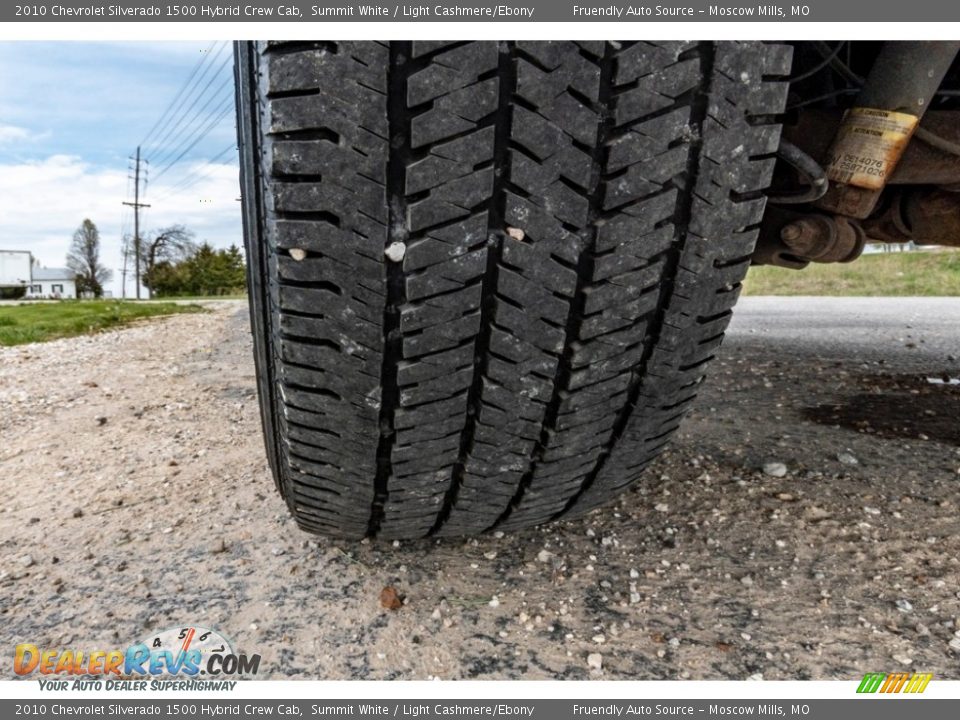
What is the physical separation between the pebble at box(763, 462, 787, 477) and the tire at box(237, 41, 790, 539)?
0.80 meters

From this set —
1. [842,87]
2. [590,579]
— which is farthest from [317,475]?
[842,87]

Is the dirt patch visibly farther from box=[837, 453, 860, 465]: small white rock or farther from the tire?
the tire

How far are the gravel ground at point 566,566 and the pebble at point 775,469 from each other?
2 cm

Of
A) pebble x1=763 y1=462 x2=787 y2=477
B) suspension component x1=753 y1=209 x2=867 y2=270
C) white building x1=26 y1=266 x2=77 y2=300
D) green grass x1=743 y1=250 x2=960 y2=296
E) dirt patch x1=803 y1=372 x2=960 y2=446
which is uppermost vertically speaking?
suspension component x1=753 y1=209 x2=867 y2=270

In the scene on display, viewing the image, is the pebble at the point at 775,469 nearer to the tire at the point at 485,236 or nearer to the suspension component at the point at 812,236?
the suspension component at the point at 812,236

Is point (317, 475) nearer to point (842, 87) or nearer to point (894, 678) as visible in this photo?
point (894, 678)

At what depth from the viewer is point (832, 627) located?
1203 mm

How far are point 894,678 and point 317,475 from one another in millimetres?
940

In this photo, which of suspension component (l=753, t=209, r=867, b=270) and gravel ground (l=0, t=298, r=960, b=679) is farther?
suspension component (l=753, t=209, r=867, b=270)

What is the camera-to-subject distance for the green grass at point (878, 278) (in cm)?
843

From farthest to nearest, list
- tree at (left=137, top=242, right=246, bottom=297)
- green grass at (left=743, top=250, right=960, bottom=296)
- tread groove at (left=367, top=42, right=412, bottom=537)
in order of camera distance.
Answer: tree at (left=137, top=242, right=246, bottom=297)
green grass at (left=743, top=250, right=960, bottom=296)
tread groove at (left=367, top=42, right=412, bottom=537)

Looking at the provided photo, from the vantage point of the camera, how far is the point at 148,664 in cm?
117

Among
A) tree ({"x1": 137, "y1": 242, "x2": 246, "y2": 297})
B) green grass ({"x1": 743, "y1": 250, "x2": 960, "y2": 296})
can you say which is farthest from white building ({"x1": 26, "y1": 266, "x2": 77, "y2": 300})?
green grass ({"x1": 743, "y1": 250, "x2": 960, "y2": 296})

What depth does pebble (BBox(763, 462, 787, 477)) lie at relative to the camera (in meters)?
1.82
